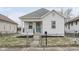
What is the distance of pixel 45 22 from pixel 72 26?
236cm

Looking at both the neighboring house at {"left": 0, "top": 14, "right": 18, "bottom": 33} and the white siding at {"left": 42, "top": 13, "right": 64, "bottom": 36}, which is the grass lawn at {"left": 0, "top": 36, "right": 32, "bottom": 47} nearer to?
the neighboring house at {"left": 0, "top": 14, "right": 18, "bottom": 33}

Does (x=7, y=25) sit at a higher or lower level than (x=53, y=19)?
lower

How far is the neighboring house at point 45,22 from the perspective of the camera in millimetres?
9664

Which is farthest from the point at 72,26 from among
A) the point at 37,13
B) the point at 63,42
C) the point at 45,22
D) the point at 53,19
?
the point at 37,13

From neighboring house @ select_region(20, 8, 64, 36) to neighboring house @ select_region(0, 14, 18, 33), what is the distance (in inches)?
45.9

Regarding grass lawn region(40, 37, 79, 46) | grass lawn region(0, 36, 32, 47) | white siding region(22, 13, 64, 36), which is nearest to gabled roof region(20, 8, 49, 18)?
white siding region(22, 13, 64, 36)

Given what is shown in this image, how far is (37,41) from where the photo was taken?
30.7 feet

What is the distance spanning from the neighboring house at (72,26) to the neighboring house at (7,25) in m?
3.15

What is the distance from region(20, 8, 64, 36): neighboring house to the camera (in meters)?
9.66

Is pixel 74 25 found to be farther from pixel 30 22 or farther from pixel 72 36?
pixel 30 22

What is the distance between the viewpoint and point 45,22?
1076 cm

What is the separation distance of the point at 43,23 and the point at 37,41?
68.7 inches

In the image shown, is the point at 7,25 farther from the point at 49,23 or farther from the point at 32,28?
the point at 49,23
